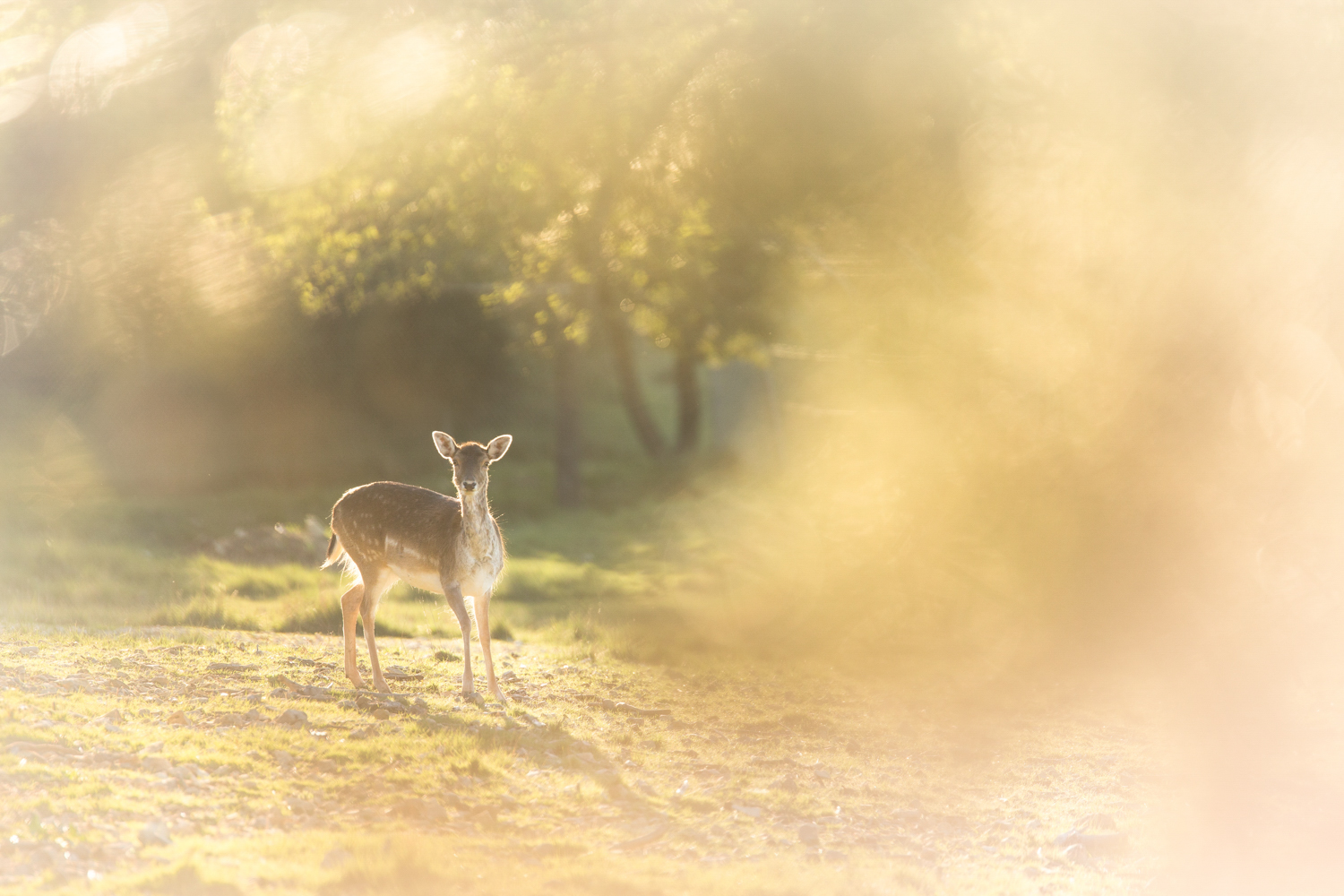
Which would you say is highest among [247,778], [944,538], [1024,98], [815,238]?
[1024,98]

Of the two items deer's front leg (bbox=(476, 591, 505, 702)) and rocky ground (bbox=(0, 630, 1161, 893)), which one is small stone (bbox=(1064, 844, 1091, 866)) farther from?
deer's front leg (bbox=(476, 591, 505, 702))

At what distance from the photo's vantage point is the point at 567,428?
21828 millimetres

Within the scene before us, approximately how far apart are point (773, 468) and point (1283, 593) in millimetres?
12808

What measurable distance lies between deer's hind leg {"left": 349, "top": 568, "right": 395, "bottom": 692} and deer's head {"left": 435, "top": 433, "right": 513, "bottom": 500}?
114cm

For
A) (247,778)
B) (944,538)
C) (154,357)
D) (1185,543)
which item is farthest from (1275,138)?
(154,357)

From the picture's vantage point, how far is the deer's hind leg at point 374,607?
8.30 meters

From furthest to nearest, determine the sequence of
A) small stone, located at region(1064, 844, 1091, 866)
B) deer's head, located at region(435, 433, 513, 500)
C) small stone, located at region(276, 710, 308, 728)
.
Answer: deer's head, located at region(435, 433, 513, 500)
small stone, located at region(276, 710, 308, 728)
small stone, located at region(1064, 844, 1091, 866)

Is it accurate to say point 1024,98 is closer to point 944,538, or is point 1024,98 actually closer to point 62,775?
point 944,538

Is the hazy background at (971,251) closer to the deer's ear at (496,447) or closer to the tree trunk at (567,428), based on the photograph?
the deer's ear at (496,447)

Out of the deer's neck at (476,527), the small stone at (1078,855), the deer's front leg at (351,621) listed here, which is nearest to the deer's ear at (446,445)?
the deer's neck at (476,527)

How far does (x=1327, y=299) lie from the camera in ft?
33.2

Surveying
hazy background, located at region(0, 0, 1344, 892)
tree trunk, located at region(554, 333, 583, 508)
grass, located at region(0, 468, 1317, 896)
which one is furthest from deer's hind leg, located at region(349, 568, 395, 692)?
tree trunk, located at region(554, 333, 583, 508)

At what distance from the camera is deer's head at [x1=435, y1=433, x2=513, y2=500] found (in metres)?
7.81

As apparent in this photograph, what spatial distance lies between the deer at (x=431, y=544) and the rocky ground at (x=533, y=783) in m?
0.50
